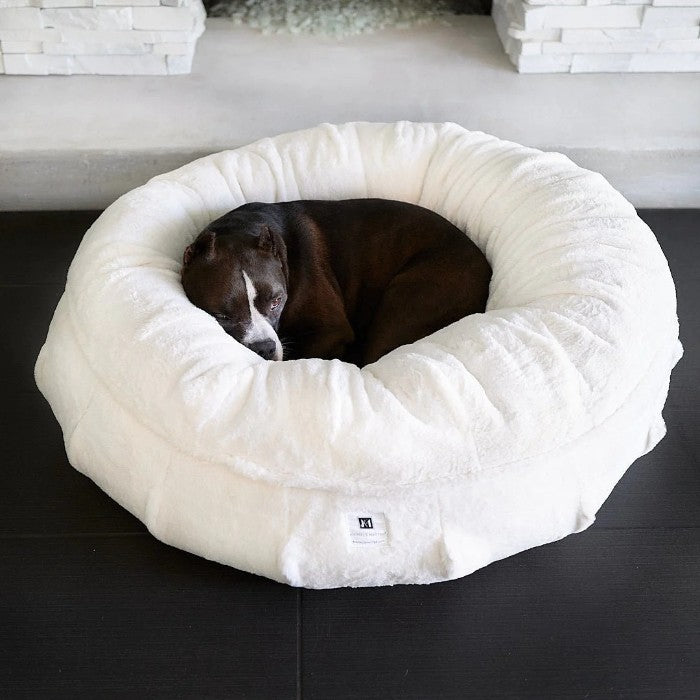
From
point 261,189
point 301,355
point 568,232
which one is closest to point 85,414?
point 301,355

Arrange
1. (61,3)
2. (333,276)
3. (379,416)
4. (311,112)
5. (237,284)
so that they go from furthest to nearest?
(311,112)
(61,3)
(333,276)
(237,284)
(379,416)

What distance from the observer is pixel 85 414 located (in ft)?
5.58

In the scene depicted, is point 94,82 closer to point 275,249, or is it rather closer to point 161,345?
point 275,249

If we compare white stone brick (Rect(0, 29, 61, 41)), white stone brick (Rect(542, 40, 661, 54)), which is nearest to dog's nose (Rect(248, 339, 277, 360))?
white stone brick (Rect(0, 29, 61, 41))

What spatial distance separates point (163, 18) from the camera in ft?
8.91

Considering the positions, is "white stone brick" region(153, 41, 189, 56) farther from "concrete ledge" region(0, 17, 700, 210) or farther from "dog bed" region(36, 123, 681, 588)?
"dog bed" region(36, 123, 681, 588)

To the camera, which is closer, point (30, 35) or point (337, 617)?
Answer: point (337, 617)

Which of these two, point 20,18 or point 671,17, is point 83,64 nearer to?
point 20,18

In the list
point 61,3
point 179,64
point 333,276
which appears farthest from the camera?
point 179,64

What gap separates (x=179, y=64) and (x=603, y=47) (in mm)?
1430

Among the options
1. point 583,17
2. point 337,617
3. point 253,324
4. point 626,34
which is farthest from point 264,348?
point 626,34

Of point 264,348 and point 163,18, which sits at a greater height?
point 163,18

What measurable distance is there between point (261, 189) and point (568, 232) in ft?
2.64

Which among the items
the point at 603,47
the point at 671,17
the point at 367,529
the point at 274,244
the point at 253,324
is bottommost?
the point at 367,529
